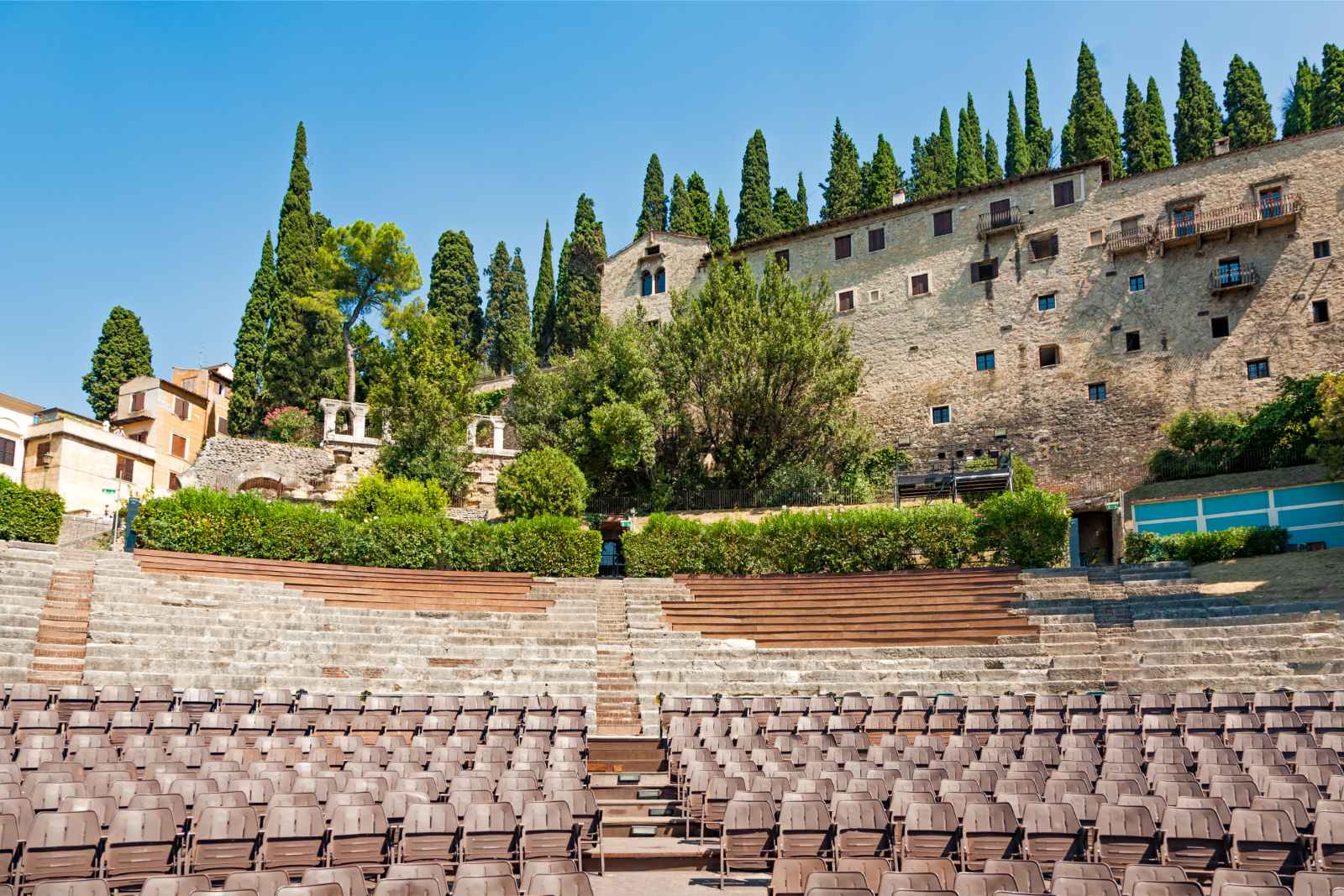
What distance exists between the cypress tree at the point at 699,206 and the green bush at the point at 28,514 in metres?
43.2

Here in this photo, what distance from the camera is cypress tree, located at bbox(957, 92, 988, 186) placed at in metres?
68.9

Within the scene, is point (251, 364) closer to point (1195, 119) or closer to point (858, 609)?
point (858, 609)

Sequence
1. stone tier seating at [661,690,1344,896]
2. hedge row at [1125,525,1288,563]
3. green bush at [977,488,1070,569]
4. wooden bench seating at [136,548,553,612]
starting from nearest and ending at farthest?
stone tier seating at [661,690,1344,896], wooden bench seating at [136,548,553,612], green bush at [977,488,1070,569], hedge row at [1125,525,1288,563]

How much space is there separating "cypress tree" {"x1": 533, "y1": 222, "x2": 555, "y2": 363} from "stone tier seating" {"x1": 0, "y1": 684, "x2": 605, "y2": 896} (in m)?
55.6

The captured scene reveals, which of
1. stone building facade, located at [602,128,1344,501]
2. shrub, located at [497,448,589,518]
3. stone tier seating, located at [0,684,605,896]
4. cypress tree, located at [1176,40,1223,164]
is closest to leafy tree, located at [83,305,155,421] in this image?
shrub, located at [497,448,589,518]

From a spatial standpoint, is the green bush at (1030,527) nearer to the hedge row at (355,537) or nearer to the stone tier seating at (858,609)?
the stone tier seating at (858,609)

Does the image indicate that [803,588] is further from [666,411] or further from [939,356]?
[939,356]

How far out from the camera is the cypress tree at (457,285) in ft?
218

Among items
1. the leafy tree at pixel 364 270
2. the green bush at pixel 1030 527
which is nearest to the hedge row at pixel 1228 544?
the green bush at pixel 1030 527

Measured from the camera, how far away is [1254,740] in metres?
13.0

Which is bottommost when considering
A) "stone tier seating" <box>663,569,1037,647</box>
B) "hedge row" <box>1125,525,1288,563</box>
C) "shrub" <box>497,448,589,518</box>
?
"stone tier seating" <box>663,569,1037,647</box>

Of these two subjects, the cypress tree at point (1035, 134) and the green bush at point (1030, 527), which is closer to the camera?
the green bush at point (1030, 527)

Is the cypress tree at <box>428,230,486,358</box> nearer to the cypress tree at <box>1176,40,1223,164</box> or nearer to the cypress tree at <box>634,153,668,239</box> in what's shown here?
the cypress tree at <box>634,153,668,239</box>

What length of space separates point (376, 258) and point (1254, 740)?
146 feet
